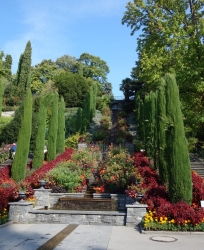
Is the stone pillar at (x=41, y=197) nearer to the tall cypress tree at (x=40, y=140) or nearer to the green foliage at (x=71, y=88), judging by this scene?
the tall cypress tree at (x=40, y=140)

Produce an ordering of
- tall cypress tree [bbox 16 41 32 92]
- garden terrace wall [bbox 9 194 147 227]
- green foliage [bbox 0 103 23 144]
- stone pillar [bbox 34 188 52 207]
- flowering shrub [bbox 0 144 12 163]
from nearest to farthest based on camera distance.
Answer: garden terrace wall [bbox 9 194 147 227] → stone pillar [bbox 34 188 52 207] → flowering shrub [bbox 0 144 12 163] → green foliage [bbox 0 103 23 144] → tall cypress tree [bbox 16 41 32 92]

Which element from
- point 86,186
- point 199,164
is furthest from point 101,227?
point 199,164

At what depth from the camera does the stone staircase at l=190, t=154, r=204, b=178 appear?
52.5 ft

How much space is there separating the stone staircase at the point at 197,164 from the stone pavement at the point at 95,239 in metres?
8.78

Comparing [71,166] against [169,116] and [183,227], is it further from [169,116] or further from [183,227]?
[183,227]

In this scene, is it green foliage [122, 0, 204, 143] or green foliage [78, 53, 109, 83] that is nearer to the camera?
green foliage [122, 0, 204, 143]

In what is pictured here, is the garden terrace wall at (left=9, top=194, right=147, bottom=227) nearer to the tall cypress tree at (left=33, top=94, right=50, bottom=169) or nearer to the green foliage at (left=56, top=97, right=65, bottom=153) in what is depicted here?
the tall cypress tree at (left=33, top=94, right=50, bottom=169)

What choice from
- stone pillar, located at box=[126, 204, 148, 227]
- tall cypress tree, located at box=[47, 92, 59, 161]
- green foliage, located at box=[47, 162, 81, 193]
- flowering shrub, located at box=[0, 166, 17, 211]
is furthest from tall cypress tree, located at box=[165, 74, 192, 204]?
tall cypress tree, located at box=[47, 92, 59, 161]

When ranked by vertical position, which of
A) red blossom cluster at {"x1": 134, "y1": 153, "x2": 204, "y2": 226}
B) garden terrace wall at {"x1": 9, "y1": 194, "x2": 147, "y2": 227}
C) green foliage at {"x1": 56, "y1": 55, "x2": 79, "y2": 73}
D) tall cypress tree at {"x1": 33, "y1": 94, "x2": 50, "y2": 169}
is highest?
green foliage at {"x1": 56, "y1": 55, "x2": 79, "y2": 73}

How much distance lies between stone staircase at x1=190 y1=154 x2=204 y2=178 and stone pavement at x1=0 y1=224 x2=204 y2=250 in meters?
8.78

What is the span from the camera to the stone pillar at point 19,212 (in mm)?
9195

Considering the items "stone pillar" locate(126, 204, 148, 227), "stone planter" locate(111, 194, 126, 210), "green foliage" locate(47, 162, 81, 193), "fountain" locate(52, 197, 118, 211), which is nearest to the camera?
"stone pillar" locate(126, 204, 148, 227)

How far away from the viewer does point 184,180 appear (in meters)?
8.55

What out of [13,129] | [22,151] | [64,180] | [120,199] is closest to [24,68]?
[13,129]
